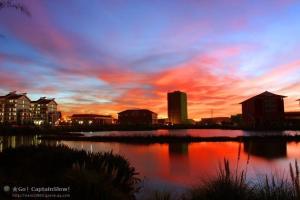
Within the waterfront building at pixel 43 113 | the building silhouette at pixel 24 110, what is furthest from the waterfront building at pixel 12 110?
the waterfront building at pixel 43 113

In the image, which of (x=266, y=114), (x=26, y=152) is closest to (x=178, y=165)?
(x=26, y=152)

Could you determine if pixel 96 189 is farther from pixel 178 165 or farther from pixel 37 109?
pixel 37 109

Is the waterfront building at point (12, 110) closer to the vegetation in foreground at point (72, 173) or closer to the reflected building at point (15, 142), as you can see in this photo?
the reflected building at point (15, 142)

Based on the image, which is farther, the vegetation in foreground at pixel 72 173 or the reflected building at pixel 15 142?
the reflected building at pixel 15 142

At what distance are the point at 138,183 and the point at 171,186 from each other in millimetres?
1734

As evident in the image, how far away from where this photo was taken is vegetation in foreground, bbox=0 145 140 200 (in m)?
7.86

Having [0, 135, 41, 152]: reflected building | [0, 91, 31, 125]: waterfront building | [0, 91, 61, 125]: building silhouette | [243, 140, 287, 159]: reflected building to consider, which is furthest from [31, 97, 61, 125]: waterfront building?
[243, 140, 287, 159]: reflected building

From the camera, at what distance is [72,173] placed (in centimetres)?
859

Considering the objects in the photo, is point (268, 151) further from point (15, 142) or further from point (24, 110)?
point (24, 110)

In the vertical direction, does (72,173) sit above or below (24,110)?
below

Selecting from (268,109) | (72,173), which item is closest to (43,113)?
(268,109)

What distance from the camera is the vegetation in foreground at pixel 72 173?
7.86 meters

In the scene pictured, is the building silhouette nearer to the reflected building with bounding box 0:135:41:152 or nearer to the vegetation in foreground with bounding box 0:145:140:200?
the reflected building with bounding box 0:135:41:152

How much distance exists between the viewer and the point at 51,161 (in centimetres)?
1324
